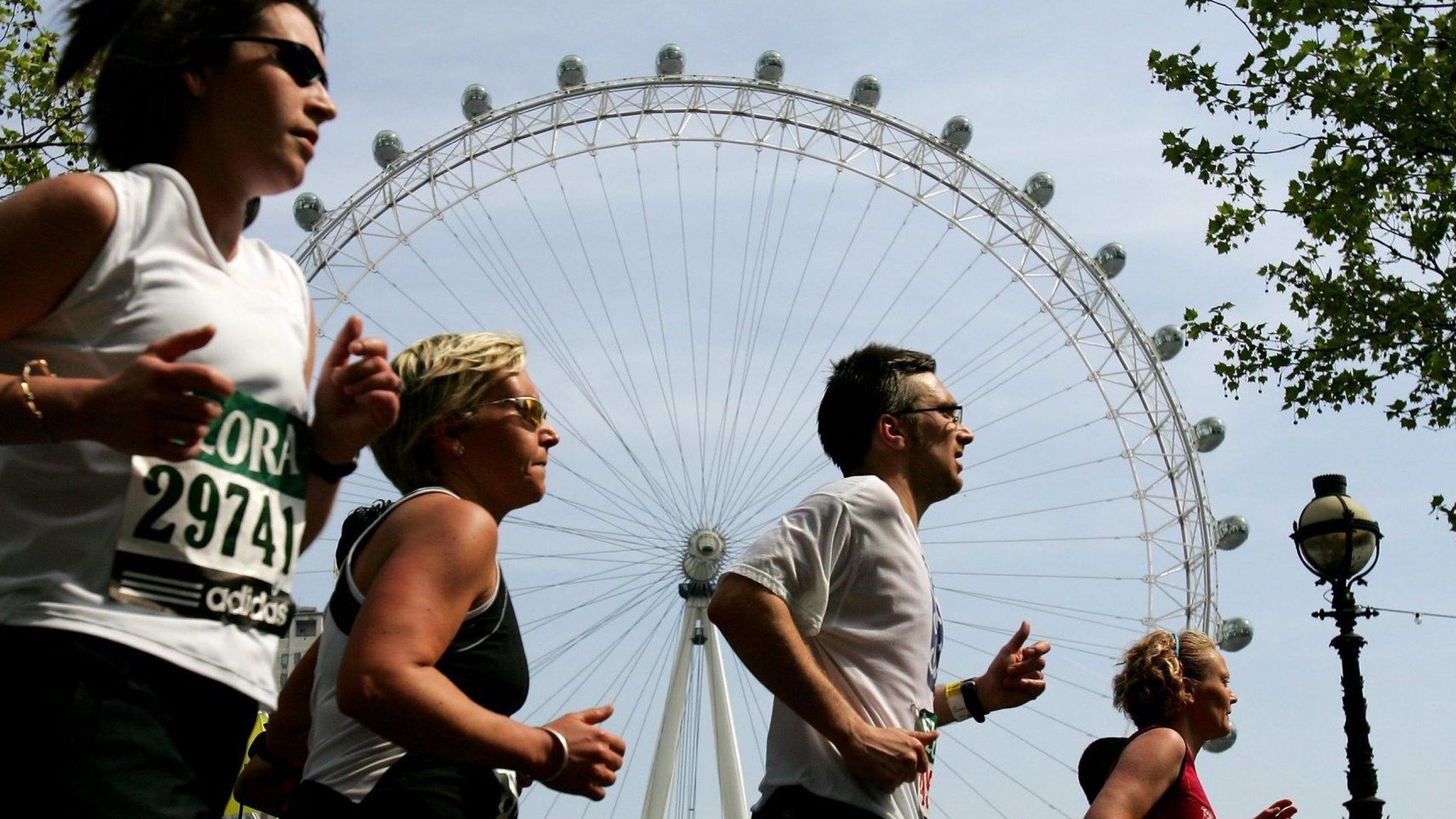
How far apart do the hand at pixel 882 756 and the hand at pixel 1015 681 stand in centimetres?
97

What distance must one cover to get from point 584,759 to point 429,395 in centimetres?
98

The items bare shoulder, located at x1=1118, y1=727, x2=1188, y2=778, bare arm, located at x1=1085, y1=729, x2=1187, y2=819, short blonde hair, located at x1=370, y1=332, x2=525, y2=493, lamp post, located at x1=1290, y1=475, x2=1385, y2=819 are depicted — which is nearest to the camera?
short blonde hair, located at x1=370, y1=332, x2=525, y2=493

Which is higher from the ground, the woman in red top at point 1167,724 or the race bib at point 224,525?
the woman in red top at point 1167,724

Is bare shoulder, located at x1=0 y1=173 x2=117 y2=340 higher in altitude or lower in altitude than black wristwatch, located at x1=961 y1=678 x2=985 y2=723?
lower

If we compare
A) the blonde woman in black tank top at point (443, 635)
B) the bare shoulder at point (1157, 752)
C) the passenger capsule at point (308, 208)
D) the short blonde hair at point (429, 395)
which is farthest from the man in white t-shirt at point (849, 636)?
the passenger capsule at point (308, 208)

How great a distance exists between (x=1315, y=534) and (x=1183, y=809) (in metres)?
5.23

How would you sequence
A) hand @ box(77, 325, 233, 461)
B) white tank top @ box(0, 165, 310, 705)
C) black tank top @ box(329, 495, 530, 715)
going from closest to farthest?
hand @ box(77, 325, 233, 461)
white tank top @ box(0, 165, 310, 705)
black tank top @ box(329, 495, 530, 715)

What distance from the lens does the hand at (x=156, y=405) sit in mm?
2229

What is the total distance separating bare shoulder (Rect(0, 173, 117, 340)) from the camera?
7.89ft

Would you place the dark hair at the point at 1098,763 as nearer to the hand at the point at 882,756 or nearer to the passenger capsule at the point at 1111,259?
the hand at the point at 882,756

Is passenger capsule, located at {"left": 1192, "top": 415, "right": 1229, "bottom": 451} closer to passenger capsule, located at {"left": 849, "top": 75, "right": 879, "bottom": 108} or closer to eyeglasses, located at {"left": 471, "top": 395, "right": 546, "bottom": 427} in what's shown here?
passenger capsule, located at {"left": 849, "top": 75, "right": 879, "bottom": 108}

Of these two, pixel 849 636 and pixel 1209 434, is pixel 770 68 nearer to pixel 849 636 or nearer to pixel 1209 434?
pixel 1209 434

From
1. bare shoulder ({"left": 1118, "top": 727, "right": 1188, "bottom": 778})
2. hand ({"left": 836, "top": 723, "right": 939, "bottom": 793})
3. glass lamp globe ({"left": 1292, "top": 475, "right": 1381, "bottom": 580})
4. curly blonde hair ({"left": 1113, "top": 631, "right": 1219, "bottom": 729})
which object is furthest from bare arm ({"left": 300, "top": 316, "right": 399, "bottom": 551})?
glass lamp globe ({"left": 1292, "top": 475, "right": 1381, "bottom": 580})

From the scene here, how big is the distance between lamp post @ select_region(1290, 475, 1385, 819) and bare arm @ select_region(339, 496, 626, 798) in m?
8.08
